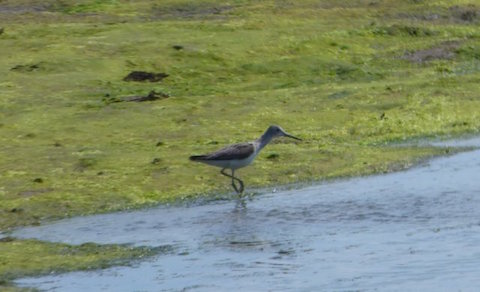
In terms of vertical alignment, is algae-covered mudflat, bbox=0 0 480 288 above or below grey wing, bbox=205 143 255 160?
below

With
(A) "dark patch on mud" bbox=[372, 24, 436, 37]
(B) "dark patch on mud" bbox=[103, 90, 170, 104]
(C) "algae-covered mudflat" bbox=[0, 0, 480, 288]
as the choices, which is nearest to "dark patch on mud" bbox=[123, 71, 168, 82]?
(C) "algae-covered mudflat" bbox=[0, 0, 480, 288]

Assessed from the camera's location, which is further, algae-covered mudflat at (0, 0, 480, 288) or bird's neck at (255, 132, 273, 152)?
algae-covered mudflat at (0, 0, 480, 288)

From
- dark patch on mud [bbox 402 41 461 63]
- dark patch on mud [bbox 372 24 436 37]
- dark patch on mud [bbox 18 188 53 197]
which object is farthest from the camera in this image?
dark patch on mud [bbox 372 24 436 37]

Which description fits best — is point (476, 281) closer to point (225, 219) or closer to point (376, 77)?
point (225, 219)

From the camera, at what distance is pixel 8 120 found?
1082 inches

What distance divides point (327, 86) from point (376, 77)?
2463 mm

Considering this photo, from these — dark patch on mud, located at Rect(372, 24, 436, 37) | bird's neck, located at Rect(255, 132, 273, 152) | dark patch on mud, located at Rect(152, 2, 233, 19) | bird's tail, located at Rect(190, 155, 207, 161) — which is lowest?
dark patch on mud, located at Rect(152, 2, 233, 19)

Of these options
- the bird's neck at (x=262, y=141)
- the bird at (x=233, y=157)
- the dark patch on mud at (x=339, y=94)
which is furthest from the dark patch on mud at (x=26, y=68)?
the bird at (x=233, y=157)

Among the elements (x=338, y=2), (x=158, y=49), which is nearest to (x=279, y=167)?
(x=158, y=49)

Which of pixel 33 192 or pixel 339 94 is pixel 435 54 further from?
pixel 33 192

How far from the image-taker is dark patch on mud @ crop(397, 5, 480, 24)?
41.5m

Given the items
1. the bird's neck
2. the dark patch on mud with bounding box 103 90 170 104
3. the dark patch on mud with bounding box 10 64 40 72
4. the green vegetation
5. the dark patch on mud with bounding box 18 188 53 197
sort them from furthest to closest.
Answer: the dark patch on mud with bounding box 10 64 40 72 → the dark patch on mud with bounding box 103 90 170 104 → the bird's neck → the dark patch on mud with bounding box 18 188 53 197 → the green vegetation

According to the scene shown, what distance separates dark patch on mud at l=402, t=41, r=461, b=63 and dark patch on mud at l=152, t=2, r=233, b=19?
806 cm

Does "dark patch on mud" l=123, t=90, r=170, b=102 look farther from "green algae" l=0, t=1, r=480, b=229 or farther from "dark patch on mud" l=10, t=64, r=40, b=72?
"dark patch on mud" l=10, t=64, r=40, b=72
